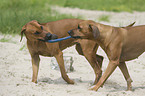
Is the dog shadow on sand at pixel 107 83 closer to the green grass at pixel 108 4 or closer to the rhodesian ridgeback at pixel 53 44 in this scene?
the rhodesian ridgeback at pixel 53 44

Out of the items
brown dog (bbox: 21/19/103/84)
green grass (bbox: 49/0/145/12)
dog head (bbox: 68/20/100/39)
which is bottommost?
green grass (bbox: 49/0/145/12)

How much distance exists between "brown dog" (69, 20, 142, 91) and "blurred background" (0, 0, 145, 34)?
4.85 metres

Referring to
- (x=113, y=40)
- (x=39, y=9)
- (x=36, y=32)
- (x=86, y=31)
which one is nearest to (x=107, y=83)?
(x=113, y=40)

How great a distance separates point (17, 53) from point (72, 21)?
102 inches

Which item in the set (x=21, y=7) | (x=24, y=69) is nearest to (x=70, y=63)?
(x=24, y=69)

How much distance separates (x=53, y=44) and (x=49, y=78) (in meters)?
1.11

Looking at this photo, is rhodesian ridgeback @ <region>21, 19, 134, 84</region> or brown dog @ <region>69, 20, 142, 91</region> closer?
brown dog @ <region>69, 20, 142, 91</region>

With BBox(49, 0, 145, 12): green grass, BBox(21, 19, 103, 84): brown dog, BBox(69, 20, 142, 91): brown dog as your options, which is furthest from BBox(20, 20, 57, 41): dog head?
BBox(49, 0, 145, 12): green grass

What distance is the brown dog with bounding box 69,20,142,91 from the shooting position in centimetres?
550

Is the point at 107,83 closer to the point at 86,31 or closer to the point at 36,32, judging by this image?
the point at 86,31

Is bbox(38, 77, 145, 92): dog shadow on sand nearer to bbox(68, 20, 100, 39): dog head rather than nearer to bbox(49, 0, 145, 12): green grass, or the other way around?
bbox(68, 20, 100, 39): dog head

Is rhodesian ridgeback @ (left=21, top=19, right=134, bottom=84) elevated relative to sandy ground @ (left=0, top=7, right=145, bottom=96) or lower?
elevated

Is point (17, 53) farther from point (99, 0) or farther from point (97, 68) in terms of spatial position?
point (99, 0)

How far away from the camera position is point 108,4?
61.1 feet
